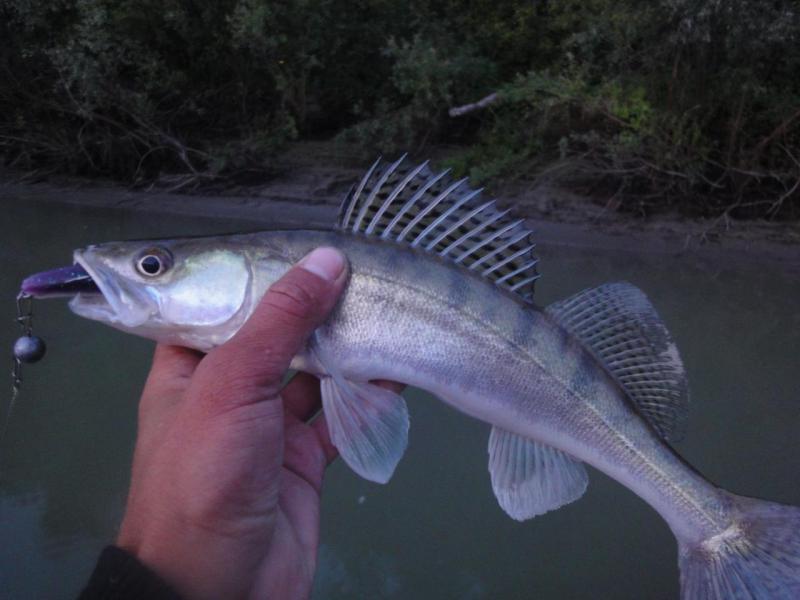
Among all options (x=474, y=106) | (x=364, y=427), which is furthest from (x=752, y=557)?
(x=474, y=106)

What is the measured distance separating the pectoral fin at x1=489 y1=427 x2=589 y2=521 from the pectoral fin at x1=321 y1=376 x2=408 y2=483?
0.35 meters

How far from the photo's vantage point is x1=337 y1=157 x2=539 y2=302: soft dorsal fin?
2.09 m

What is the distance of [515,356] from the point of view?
6.79ft

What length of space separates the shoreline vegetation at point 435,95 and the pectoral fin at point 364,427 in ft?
18.7

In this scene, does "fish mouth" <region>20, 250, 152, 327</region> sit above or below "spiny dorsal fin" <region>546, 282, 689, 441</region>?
above

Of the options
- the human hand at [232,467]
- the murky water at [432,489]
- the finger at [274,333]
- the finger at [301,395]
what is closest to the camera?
the human hand at [232,467]

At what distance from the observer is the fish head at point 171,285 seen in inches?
76.0

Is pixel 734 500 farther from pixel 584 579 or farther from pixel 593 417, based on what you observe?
pixel 584 579

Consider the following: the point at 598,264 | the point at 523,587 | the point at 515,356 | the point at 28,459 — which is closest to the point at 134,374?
the point at 28,459

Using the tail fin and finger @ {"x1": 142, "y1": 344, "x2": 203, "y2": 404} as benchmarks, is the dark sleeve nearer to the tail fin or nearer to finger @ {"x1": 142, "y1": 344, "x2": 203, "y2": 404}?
finger @ {"x1": 142, "y1": 344, "x2": 203, "y2": 404}

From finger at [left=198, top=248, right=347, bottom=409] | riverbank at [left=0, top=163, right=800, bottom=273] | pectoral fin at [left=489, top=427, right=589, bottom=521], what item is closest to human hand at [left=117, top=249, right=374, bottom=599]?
finger at [left=198, top=248, right=347, bottom=409]

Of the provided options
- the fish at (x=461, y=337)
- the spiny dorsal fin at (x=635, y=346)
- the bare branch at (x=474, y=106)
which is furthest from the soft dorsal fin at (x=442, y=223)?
the bare branch at (x=474, y=106)

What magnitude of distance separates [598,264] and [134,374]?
421 centimetres

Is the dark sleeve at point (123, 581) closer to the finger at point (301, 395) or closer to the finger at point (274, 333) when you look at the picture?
the finger at point (274, 333)
